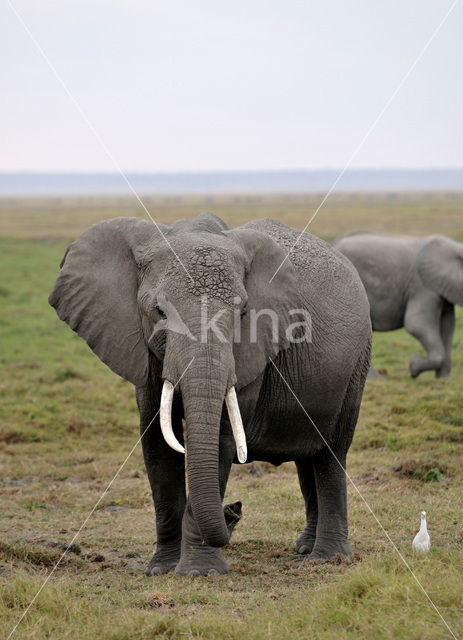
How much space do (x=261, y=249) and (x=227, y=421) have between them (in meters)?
1.18

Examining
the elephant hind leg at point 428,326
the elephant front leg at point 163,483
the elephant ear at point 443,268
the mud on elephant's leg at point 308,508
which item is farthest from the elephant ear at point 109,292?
the elephant ear at point 443,268

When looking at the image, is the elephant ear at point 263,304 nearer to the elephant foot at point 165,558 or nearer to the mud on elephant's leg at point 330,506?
the mud on elephant's leg at point 330,506

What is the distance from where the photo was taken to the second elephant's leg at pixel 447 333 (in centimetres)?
1490

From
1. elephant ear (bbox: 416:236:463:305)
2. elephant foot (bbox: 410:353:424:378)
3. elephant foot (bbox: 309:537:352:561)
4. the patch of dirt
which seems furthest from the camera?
elephant ear (bbox: 416:236:463:305)

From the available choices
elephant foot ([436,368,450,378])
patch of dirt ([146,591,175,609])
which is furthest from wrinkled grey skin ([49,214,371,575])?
elephant foot ([436,368,450,378])

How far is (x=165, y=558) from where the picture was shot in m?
6.55

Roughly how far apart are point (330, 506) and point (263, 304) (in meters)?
1.77

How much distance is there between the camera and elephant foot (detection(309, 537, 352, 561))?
265 inches

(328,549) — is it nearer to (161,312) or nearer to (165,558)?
(165,558)

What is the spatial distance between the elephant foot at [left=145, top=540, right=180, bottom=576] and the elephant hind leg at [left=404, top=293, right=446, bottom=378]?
869 centimetres

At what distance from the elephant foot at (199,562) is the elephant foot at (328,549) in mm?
905

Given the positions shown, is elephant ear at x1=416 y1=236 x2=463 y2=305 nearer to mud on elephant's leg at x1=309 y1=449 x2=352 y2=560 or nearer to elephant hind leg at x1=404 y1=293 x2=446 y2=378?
elephant hind leg at x1=404 y1=293 x2=446 y2=378

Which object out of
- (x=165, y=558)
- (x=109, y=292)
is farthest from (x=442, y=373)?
(x=109, y=292)

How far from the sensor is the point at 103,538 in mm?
7465
